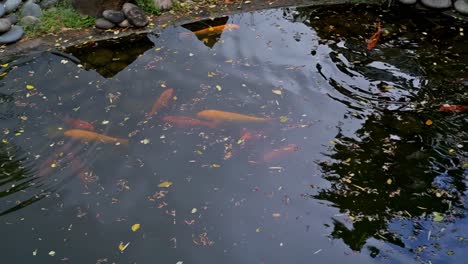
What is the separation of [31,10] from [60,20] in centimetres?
48

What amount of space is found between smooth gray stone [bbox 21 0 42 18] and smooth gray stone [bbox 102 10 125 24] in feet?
3.47

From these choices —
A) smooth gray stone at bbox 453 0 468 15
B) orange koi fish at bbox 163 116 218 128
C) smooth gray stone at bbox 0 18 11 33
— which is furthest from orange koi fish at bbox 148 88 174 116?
smooth gray stone at bbox 453 0 468 15

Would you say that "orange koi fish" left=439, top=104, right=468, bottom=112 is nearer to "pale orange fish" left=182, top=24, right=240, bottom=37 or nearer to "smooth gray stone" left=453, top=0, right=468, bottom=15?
"smooth gray stone" left=453, top=0, right=468, bottom=15

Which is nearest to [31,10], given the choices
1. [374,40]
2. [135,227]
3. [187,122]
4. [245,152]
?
[187,122]

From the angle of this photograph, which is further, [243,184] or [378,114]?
[378,114]

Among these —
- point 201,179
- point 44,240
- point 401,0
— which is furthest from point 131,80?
point 401,0

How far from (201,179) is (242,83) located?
176 centimetres

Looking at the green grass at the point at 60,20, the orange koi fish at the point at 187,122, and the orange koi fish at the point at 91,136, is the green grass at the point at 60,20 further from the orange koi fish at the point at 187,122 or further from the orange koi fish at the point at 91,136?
the orange koi fish at the point at 187,122

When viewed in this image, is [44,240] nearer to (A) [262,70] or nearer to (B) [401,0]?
(A) [262,70]

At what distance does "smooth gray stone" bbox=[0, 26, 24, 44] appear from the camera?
7.04 meters

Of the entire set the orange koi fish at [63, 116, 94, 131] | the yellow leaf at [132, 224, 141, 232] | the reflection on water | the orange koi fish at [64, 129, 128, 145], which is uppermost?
the reflection on water

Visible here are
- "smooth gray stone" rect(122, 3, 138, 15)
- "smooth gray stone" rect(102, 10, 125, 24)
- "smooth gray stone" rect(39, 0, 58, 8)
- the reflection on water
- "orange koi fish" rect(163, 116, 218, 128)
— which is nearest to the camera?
"orange koi fish" rect(163, 116, 218, 128)

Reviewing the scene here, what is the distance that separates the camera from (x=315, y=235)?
4.34 meters

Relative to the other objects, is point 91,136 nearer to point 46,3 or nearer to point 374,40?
point 46,3
